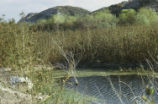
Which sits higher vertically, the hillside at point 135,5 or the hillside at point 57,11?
the hillside at point 135,5

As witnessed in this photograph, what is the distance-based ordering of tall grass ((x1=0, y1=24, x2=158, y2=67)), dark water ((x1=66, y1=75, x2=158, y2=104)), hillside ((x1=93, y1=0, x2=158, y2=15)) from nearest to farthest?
dark water ((x1=66, y1=75, x2=158, y2=104)) < tall grass ((x1=0, y1=24, x2=158, y2=67)) < hillside ((x1=93, y1=0, x2=158, y2=15))

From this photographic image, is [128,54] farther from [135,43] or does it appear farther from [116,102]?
[116,102]

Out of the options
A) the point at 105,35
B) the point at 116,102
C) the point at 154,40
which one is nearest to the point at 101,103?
the point at 116,102

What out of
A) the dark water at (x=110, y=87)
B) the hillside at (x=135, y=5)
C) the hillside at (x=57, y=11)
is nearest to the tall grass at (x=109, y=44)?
the dark water at (x=110, y=87)

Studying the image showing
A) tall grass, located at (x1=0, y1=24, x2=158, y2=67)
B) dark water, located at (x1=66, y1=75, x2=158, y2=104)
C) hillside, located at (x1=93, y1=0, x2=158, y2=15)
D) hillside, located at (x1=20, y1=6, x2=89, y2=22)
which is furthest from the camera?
hillside, located at (x1=20, y1=6, x2=89, y2=22)

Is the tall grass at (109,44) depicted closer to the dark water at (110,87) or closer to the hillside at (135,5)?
the dark water at (110,87)

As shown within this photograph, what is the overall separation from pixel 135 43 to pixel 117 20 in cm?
1124

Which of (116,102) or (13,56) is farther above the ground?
(13,56)

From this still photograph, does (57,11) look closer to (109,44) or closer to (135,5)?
(135,5)

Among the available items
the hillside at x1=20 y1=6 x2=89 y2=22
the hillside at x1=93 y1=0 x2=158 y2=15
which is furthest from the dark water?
the hillside at x1=20 y1=6 x2=89 y2=22

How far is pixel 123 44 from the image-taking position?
10.7 meters

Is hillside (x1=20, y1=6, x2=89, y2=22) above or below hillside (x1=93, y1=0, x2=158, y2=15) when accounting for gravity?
below

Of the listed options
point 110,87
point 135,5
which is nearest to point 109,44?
point 110,87

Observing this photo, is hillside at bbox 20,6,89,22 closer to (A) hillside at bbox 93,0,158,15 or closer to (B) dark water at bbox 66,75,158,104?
(A) hillside at bbox 93,0,158,15
